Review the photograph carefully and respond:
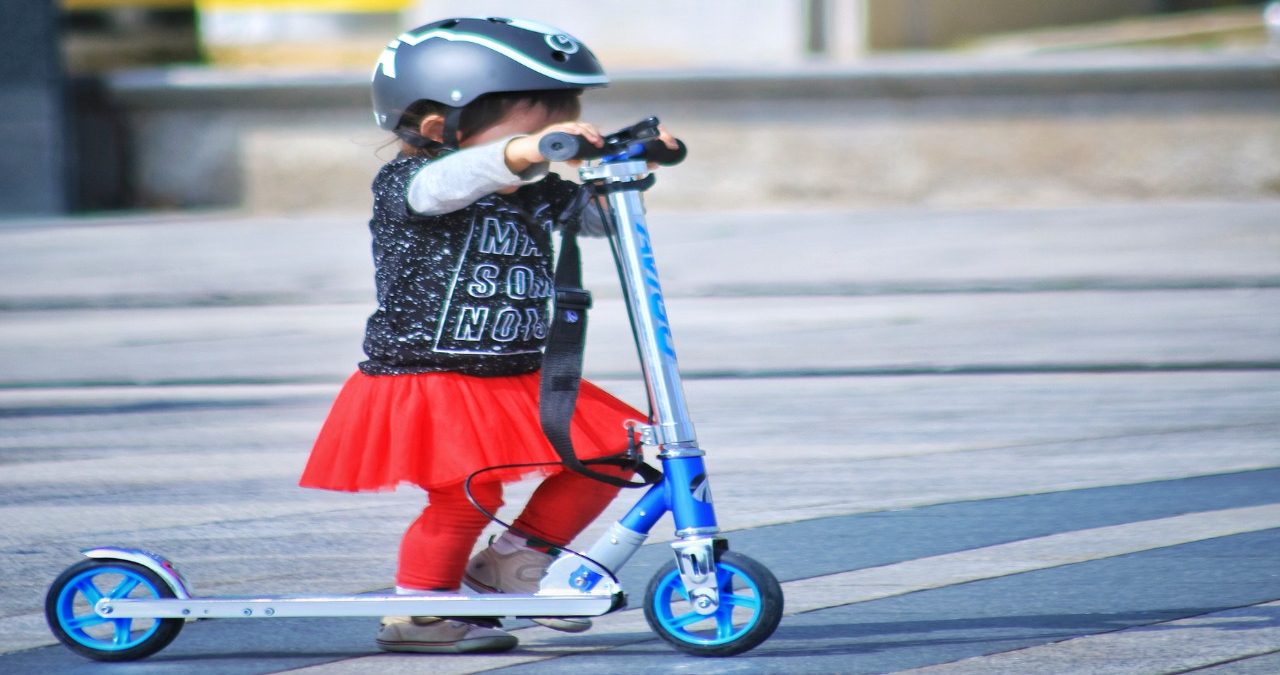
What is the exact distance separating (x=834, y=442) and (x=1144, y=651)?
2.65 meters

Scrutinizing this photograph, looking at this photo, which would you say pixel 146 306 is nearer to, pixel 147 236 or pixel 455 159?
pixel 147 236

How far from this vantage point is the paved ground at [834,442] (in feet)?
12.8

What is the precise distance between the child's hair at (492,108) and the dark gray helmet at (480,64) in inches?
1.7

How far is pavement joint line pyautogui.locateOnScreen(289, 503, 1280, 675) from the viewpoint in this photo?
3752 millimetres

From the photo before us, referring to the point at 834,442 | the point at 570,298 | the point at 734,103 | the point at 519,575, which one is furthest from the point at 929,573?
the point at 734,103

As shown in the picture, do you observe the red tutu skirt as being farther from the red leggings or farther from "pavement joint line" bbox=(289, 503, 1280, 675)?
"pavement joint line" bbox=(289, 503, 1280, 675)

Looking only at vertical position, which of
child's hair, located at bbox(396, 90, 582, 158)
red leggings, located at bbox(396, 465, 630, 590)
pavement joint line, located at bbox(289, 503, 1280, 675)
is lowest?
pavement joint line, located at bbox(289, 503, 1280, 675)

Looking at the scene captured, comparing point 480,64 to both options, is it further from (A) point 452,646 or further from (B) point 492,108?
(A) point 452,646

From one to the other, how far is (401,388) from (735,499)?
185cm

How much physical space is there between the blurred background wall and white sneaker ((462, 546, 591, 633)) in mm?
11537

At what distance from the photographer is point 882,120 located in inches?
611

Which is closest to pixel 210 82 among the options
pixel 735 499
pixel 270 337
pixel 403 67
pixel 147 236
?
pixel 147 236

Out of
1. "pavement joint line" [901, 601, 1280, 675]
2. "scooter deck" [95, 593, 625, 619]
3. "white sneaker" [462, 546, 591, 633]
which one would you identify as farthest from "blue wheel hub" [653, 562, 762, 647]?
"pavement joint line" [901, 601, 1280, 675]

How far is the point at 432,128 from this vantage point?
375cm
